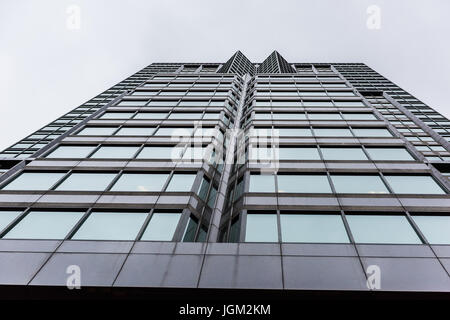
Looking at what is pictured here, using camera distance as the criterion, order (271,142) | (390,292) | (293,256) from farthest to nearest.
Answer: (271,142) → (293,256) → (390,292)

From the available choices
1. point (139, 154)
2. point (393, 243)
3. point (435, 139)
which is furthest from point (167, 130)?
point (435, 139)

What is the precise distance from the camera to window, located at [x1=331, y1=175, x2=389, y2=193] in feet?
45.8

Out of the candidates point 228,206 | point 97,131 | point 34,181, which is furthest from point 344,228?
point 97,131

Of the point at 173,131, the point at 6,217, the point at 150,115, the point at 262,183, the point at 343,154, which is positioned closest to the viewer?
the point at 6,217

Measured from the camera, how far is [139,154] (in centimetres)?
1783

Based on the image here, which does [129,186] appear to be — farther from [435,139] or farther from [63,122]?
[63,122]

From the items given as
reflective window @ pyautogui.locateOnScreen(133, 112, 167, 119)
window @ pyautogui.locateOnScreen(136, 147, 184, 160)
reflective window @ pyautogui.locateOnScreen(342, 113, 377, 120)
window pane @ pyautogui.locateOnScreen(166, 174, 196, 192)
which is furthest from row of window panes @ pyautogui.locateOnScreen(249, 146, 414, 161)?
reflective window @ pyautogui.locateOnScreen(133, 112, 167, 119)

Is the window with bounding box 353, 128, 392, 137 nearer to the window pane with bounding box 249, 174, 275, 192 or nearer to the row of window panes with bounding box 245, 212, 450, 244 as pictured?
the window pane with bounding box 249, 174, 275, 192

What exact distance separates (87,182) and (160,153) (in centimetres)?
437

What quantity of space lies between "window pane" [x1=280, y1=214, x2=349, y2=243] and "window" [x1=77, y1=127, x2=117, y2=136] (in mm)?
13616

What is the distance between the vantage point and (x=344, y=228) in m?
11.5

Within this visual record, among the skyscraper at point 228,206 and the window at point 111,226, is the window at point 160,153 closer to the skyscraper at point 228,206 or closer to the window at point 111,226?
the skyscraper at point 228,206

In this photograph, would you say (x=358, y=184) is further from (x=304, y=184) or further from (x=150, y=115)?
(x=150, y=115)
